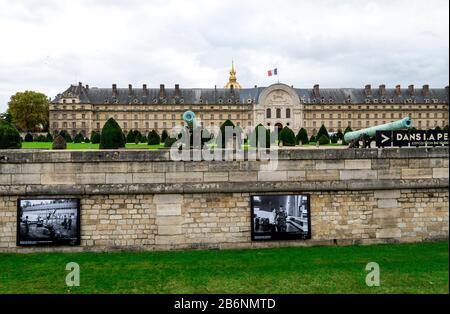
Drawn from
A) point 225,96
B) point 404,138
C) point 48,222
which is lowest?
point 48,222

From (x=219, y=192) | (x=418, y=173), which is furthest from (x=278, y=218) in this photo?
(x=418, y=173)

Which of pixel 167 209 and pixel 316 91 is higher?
pixel 316 91

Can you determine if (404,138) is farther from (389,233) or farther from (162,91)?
(162,91)

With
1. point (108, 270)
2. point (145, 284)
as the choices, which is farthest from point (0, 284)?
point (145, 284)

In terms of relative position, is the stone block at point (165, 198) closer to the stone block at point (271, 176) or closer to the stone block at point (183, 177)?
the stone block at point (183, 177)

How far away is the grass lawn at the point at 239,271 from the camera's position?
769cm

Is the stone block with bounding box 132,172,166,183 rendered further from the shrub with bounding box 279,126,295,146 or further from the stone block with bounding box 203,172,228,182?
the shrub with bounding box 279,126,295,146

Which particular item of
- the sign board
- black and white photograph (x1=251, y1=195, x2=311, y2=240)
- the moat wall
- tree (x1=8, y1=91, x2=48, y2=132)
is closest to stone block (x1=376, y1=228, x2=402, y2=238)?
the moat wall

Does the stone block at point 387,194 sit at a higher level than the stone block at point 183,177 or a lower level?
lower

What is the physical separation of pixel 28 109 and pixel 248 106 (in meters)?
42.5

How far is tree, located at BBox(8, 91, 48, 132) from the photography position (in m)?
75.1

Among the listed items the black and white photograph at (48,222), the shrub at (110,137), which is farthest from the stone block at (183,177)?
the shrub at (110,137)

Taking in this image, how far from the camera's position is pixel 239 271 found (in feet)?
28.7

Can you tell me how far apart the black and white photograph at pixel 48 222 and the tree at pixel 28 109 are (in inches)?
2839
